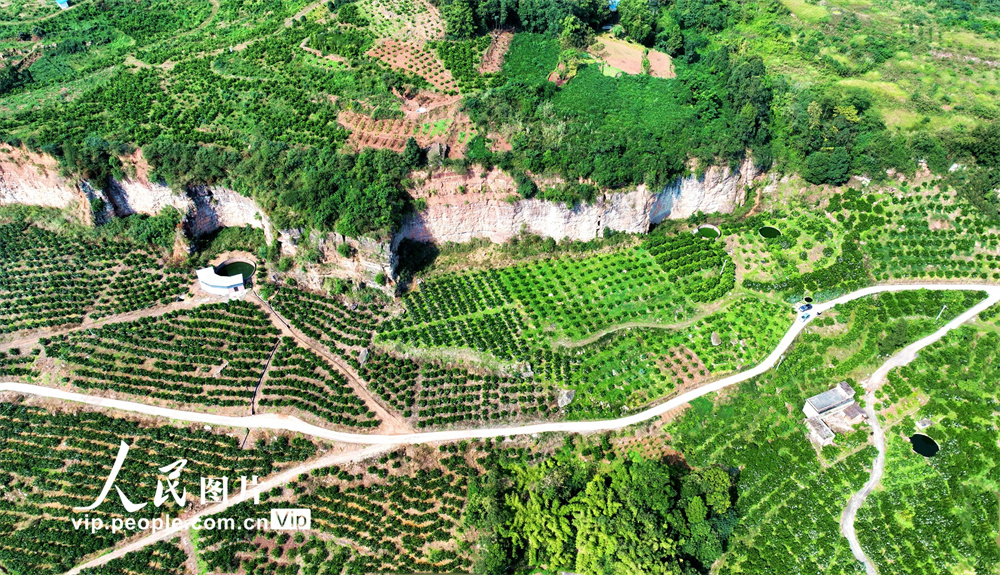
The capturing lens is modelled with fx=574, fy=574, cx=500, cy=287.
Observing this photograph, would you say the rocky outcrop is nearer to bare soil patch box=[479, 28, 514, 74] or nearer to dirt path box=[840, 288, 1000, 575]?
bare soil patch box=[479, 28, 514, 74]

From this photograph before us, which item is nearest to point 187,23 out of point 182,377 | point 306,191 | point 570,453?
point 306,191

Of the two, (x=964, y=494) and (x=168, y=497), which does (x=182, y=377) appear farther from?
(x=964, y=494)

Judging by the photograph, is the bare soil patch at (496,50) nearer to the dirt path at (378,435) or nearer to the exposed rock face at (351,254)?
the exposed rock face at (351,254)

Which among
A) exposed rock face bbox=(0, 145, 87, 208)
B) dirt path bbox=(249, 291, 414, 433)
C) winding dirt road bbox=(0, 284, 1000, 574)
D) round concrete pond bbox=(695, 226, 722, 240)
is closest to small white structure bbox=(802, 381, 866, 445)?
winding dirt road bbox=(0, 284, 1000, 574)

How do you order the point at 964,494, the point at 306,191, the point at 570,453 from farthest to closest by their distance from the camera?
1. the point at 306,191
2. the point at 570,453
3. the point at 964,494

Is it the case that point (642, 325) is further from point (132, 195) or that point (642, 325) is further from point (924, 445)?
point (132, 195)

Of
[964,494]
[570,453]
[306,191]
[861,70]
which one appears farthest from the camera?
[861,70]

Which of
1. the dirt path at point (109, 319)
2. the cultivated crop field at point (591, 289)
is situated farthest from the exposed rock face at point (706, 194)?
the dirt path at point (109, 319)

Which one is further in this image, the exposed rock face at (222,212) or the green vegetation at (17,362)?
the exposed rock face at (222,212)
